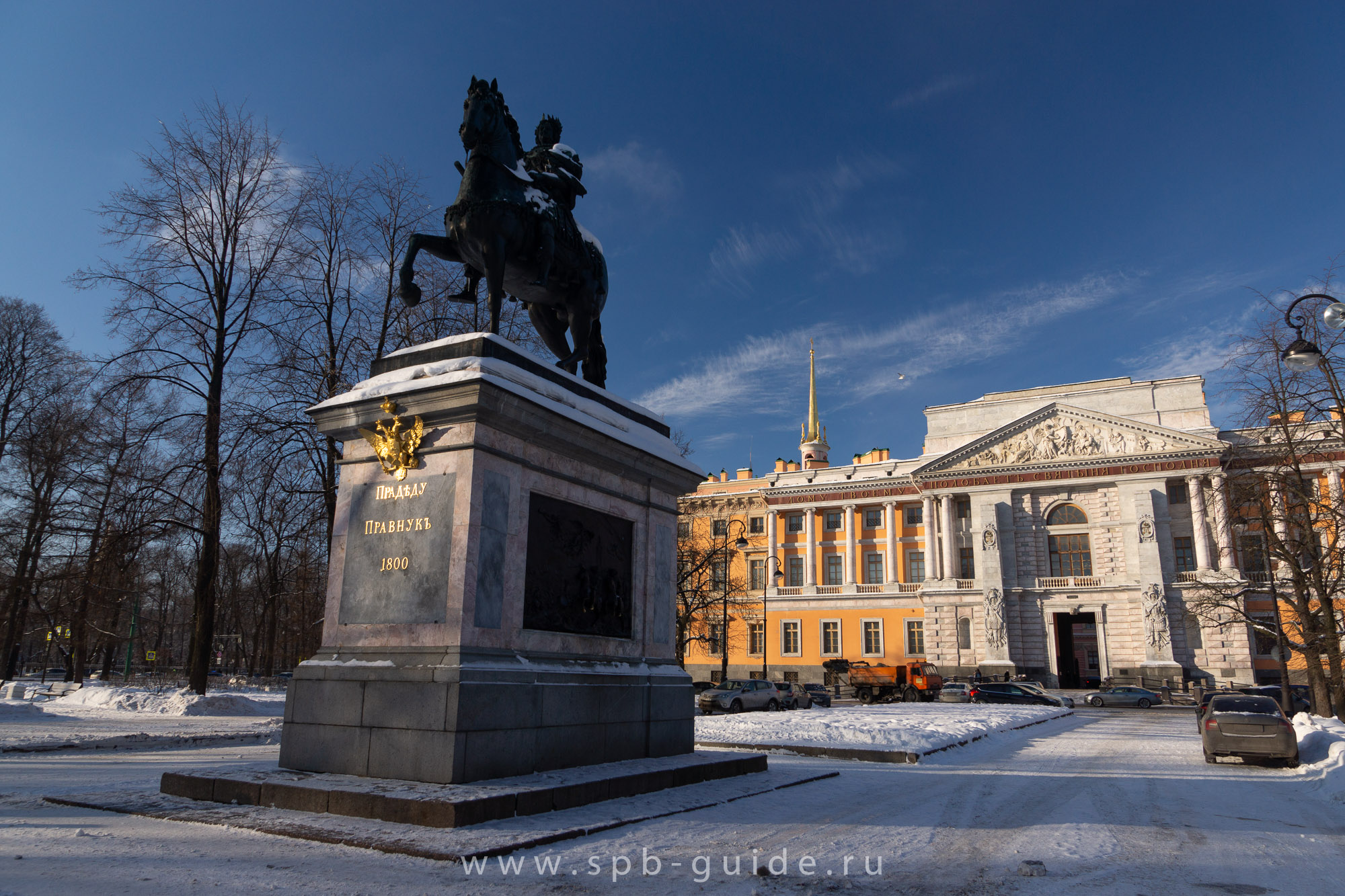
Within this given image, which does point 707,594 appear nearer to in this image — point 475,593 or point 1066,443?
point 1066,443

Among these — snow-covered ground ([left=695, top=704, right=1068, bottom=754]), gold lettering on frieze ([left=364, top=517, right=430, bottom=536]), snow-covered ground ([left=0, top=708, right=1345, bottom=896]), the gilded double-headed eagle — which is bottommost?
snow-covered ground ([left=695, top=704, right=1068, bottom=754])

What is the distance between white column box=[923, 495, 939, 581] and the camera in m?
63.1

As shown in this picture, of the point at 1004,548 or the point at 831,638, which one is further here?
the point at 831,638

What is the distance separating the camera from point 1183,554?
185 feet

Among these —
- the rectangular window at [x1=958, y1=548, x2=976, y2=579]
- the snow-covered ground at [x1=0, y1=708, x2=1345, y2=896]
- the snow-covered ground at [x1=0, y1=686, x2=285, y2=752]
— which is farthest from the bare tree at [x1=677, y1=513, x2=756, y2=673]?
the snow-covered ground at [x1=0, y1=708, x2=1345, y2=896]

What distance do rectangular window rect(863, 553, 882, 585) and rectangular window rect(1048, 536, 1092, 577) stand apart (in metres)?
13.0

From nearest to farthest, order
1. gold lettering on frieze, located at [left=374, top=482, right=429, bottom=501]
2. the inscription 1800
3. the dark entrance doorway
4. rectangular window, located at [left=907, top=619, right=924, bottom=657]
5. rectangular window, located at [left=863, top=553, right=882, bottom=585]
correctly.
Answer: the inscription 1800
gold lettering on frieze, located at [left=374, top=482, right=429, bottom=501]
the dark entrance doorway
rectangular window, located at [left=907, top=619, right=924, bottom=657]
rectangular window, located at [left=863, top=553, right=882, bottom=585]

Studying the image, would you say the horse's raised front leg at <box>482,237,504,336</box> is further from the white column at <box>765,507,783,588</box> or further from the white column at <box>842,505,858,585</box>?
the white column at <box>842,505,858,585</box>

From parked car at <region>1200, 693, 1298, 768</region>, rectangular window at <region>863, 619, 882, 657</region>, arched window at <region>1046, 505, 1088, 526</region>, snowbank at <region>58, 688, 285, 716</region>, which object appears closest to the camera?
parked car at <region>1200, 693, 1298, 768</region>

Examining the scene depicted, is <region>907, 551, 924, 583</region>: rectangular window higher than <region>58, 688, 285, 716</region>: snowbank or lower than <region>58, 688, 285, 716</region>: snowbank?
higher

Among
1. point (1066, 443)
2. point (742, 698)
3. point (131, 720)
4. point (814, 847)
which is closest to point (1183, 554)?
point (1066, 443)

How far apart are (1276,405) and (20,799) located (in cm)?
2659

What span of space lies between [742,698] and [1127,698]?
2297cm

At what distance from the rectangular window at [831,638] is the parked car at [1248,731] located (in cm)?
5094
